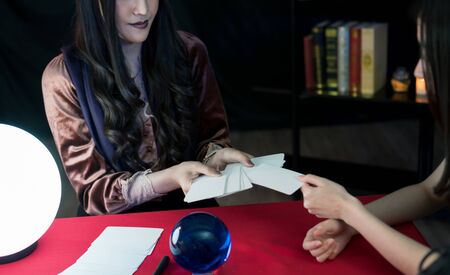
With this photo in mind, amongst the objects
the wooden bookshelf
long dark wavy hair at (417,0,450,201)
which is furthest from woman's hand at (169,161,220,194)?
the wooden bookshelf

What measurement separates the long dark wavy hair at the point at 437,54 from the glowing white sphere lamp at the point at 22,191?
30.7 inches

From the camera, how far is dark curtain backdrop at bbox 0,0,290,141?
3.36 meters

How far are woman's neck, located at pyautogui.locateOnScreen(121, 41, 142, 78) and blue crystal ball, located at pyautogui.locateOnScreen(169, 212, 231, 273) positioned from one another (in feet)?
2.69

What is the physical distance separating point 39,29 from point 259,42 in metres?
1.31

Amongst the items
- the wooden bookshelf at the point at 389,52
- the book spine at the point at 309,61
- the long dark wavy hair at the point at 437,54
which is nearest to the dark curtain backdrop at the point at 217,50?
the wooden bookshelf at the point at 389,52

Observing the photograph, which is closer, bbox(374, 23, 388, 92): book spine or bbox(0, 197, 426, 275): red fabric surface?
bbox(0, 197, 426, 275): red fabric surface

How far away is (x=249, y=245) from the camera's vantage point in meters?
1.25

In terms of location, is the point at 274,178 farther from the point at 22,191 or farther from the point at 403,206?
the point at 22,191

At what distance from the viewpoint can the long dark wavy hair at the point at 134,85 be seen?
167 centimetres

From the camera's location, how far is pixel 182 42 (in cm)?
191

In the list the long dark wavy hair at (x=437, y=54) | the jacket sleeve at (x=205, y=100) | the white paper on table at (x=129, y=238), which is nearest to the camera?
the long dark wavy hair at (x=437, y=54)

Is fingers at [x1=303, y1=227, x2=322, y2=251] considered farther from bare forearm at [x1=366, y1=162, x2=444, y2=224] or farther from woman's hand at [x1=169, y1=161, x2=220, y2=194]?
woman's hand at [x1=169, y1=161, x2=220, y2=194]

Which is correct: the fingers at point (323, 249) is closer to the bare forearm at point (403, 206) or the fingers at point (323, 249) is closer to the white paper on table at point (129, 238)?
the bare forearm at point (403, 206)

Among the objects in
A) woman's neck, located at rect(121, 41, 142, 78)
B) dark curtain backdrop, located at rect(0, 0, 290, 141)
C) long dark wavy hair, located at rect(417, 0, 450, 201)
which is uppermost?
long dark wavy hair, located at rect(417, 0, 450, 201)
